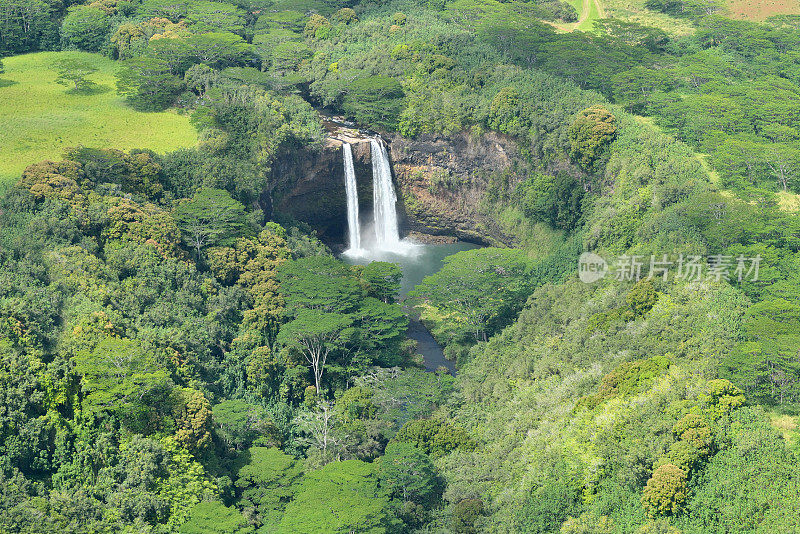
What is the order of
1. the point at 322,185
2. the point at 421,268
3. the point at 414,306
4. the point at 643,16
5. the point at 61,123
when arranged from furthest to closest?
1. the point at 643,16
2. the point at 322,185
3. the point at 421,268
4. the point at 61,123
5. the point at 414,306

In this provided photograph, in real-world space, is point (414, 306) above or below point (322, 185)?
below

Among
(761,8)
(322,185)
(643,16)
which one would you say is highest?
(761,8)

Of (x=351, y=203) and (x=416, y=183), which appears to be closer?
(x=351, y=203)

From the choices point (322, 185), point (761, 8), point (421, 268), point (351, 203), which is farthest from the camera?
point (761, 8)

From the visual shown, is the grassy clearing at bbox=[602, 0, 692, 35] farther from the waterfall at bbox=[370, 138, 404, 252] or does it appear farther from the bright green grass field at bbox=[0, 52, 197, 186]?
the bright green grass field at bbox=[0, 52, 197, 186]

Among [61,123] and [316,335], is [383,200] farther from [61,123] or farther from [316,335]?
[61,123]

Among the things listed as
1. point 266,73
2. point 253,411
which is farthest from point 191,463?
point 266,73

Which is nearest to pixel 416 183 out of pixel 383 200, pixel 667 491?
pixel 383 200
